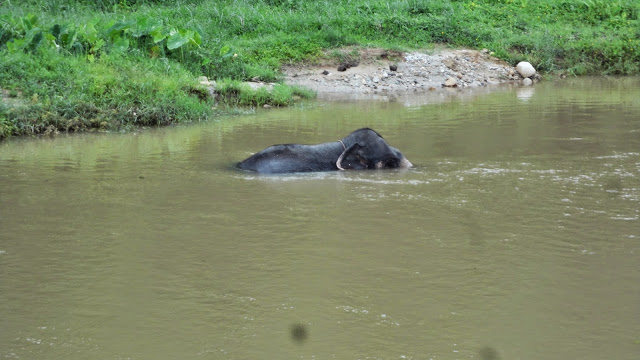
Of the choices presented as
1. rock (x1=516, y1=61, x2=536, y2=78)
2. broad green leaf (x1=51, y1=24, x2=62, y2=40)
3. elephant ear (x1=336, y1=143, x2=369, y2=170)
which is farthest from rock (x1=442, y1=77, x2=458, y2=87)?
elephant ear (x1=336, y1=143, x2=369, y2=170)

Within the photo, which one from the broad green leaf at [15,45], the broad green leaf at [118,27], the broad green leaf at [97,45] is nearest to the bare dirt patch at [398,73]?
the broad green leaf at [118,27]

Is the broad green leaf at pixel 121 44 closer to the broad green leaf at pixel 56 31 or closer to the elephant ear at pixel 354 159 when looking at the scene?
the broad green leaf at pixel 56 31

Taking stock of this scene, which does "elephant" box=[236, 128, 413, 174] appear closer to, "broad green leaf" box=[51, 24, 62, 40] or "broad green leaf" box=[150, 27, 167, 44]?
"broad green leaf" box=[150, 27, 167, 44]

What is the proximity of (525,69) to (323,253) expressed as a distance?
14245mm

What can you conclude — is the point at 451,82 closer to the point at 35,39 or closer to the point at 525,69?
the point at 525,69

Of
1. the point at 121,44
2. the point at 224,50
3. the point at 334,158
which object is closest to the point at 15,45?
the point at 121,44

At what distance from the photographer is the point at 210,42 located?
18.1 metres

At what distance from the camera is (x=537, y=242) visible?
275 inches

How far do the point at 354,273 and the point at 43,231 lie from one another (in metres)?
2.83

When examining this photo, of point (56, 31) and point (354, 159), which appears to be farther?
point (56, 31)

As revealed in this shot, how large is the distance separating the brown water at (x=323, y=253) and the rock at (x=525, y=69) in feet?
27.3

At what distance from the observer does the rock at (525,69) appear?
65.3ft

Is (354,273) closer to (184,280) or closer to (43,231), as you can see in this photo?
(184,280)

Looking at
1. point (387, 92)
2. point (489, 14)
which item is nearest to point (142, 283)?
point (387, 92)
